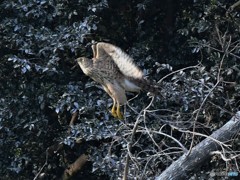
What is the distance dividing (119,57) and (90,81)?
3.91 feet

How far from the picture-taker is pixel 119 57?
378 centimetres

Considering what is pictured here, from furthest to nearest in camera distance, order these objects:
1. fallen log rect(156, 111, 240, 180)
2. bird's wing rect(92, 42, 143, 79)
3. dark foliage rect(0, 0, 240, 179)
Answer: dark foliage rect(0, 0, 240, 179) < fallen log rect(156, 111, 240, 180) < bird's wing rect(92, 42, 143, 79)

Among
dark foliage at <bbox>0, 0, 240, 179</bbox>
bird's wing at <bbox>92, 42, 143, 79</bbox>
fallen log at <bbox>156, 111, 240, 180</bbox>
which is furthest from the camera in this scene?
dark foliage at <bbox>0, 0, 240, 179</bbox>

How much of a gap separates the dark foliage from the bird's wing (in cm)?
77

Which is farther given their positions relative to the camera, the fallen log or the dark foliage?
the dark foliage

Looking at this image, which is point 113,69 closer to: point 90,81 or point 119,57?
point 119,57

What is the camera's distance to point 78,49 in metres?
4.86

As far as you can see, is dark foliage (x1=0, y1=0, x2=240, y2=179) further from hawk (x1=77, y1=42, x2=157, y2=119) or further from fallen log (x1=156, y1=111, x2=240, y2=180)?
hawk (x1=77, y1=42, x2=157, y2=119)

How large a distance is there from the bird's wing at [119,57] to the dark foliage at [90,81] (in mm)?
771

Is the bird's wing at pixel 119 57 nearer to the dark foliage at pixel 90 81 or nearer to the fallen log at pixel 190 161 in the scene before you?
the fallen log at pixel 190 161

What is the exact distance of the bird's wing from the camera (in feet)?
12.2

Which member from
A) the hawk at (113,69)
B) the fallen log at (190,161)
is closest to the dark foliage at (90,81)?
the fallen log at (190,161)

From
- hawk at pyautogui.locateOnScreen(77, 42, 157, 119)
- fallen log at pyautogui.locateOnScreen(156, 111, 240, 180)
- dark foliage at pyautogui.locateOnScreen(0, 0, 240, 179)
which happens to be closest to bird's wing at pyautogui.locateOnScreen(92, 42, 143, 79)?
hawk at pyautogui.locateOnScreen(77, 42, 157, 119)

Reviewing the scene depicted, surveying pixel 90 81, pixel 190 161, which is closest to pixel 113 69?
pixel 190 161
